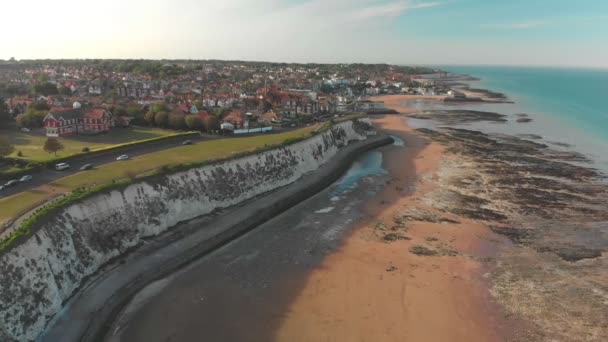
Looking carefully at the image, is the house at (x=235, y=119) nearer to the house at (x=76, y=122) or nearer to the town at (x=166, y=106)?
the town at (x=166, y=106)

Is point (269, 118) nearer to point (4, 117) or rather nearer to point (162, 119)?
point (162, 119)

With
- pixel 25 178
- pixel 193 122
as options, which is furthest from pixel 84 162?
pixel 193 122

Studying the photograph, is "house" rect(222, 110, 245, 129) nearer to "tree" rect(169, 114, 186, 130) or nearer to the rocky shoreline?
"tree" rect(169, 114, 186, 130)

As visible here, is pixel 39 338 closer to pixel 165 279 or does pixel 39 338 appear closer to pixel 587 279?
pixel 165 279

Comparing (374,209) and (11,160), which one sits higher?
(11,160)

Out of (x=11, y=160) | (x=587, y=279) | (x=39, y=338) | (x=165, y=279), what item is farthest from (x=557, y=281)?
(x=11, y=160)

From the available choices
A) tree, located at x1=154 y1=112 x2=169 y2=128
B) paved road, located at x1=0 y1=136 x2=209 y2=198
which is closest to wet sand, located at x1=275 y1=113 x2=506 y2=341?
paved road, located at x1=0 y1=136 x2=209 y2=198

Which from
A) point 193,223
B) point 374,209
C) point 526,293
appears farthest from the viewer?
point 374,209
